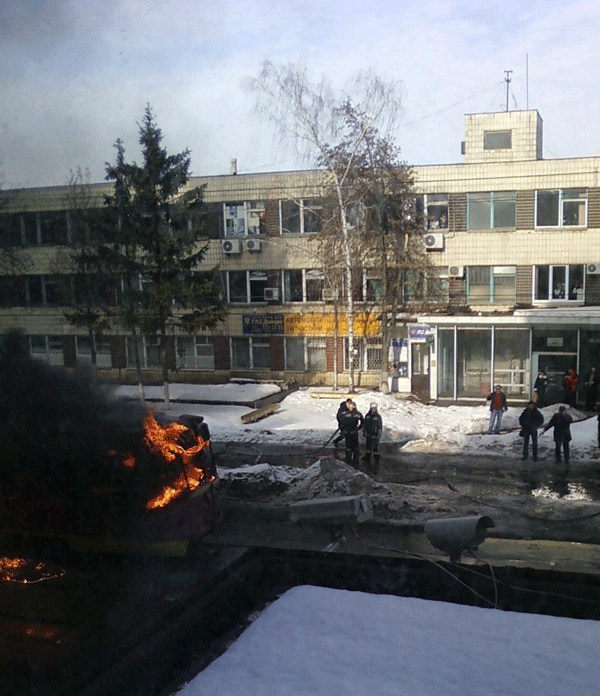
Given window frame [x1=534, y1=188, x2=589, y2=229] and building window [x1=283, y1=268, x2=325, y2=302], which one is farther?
building window [x1=283, y1=268, x2=325, y2=302]

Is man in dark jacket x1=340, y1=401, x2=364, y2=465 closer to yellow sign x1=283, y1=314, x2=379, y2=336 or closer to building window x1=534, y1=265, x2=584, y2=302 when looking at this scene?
yellow sign x1=283, y1=314, x2=379, y2=336

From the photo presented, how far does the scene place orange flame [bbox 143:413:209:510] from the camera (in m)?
7.68

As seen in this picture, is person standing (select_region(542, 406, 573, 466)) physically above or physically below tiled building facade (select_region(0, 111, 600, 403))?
below

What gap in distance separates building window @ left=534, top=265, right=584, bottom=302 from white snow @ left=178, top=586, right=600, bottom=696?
19.0 m

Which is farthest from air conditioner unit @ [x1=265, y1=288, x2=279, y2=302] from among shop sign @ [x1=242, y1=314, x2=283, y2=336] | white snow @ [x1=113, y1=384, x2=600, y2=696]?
white snow @ [x1=113, y1=384, x2=600, y2=696]

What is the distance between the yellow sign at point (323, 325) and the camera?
24422 millimetres

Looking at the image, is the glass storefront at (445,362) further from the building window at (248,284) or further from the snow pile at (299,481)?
the snow pile at (299,481)

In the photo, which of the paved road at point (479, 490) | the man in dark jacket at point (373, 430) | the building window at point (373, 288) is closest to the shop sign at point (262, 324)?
the building window at point (373, 288)

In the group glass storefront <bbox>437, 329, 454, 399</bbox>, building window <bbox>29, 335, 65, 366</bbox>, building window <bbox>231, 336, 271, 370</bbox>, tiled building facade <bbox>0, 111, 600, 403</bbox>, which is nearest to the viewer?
building window <bbox>29, 335, 65, 366</bbox>

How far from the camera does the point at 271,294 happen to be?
26.0m

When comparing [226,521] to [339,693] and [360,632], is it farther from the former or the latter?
[339,693]

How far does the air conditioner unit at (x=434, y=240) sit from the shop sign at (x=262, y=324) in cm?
632

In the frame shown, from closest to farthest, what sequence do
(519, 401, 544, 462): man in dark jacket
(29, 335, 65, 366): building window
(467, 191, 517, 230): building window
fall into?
(29, 335, 65, 366): building window
(519, 401, 544, 462): man in dark jacket
(467, 191, 517, 230): building window

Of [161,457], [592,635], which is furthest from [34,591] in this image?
[592,635]
